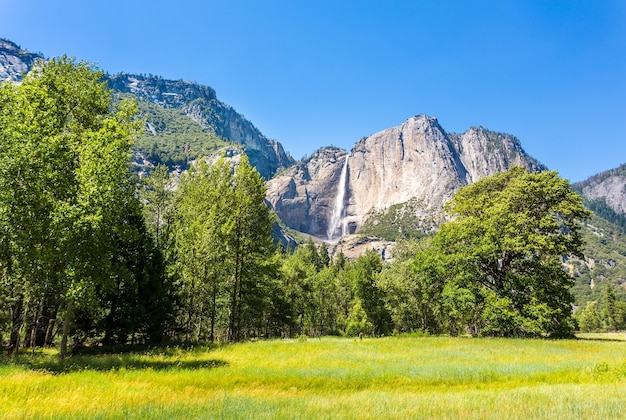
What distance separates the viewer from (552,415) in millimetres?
7492

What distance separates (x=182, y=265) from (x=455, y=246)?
27.2 m

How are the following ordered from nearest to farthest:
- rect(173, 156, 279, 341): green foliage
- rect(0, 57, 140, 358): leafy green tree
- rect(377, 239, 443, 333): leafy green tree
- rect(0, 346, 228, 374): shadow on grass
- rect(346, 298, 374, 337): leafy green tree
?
rect(0, 346, 228, 374): shadow on grass < rect(0, 57, 140, 358): leafy green tree < rect(173, 156, 279, 341): green foliage < rect(346, 298, 374, 337): leafy green tree < rect(377, 239, 443, 333): leafy green tree

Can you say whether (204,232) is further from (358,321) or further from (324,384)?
(358,321)

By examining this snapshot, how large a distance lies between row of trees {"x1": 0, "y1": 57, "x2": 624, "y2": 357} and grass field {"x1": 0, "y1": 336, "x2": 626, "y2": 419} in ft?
15.0

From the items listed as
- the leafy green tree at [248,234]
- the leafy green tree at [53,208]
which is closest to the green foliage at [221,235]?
the leafy green tree at [248,234]

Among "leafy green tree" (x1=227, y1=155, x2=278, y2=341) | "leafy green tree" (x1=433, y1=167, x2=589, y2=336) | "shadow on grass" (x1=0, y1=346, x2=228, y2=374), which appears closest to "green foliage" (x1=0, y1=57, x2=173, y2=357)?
"shadow on grass" (x1=0, y1=346, x2=228, y2=374)

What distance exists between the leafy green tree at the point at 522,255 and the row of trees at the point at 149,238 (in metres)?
0.13

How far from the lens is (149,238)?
28328mm

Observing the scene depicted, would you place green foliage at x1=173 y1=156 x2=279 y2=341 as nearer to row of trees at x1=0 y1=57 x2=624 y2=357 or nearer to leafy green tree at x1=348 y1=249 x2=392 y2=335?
row of trees at x1=0 y1=57 x2=624 y2=357

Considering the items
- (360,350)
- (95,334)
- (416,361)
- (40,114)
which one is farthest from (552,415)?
(95,334)

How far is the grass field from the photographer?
8.02 m

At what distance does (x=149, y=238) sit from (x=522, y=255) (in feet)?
111

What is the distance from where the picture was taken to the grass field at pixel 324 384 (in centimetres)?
802

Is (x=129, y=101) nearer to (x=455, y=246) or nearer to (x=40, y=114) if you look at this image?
(x=40, y=114)
